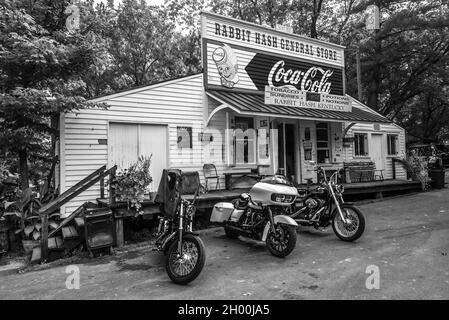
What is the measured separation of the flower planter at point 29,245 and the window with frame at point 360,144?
11.5 m

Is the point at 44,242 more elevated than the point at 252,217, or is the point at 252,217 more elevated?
the point at 252,217

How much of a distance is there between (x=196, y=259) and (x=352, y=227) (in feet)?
11.1

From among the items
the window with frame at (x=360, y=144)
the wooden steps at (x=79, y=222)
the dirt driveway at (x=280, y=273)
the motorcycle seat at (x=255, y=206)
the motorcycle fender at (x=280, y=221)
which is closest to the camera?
the dirt driveway at (x=280, y=273)

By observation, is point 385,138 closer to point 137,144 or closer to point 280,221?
point 137,144

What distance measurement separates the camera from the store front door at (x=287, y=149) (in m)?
11.8

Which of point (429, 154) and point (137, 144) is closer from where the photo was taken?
point (137, 144)

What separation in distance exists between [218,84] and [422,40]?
593 inches

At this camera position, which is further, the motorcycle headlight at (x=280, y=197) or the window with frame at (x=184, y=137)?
the window with frame at (x=184, y=137)

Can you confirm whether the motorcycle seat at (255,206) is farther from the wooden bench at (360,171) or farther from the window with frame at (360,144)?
the window with frame at (360,144)

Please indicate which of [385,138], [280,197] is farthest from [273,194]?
[385,138]

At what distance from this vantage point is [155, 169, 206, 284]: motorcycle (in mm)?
4383

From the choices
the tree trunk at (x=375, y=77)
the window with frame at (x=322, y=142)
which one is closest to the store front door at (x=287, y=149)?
the window with frame at (x=322, y=142)

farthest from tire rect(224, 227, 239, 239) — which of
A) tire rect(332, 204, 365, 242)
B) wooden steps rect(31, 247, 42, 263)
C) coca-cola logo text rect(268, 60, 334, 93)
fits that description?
coca-cola logo text rect(268, 60, 334, 93)

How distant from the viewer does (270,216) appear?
5.53 meters
